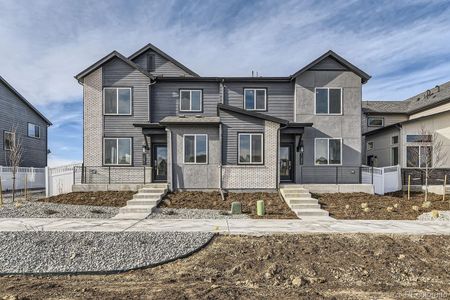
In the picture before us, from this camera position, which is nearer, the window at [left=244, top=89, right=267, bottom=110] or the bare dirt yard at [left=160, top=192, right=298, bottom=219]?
the bare dirt yard at [left=160, top=192, right=298, bottom=219]

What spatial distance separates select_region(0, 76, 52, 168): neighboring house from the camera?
21.4 meters

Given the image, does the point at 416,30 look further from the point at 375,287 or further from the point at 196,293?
the point at 196,293

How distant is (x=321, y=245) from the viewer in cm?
671

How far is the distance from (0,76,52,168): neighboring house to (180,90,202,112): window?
1216cm

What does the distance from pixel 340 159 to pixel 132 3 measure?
42.3 ft

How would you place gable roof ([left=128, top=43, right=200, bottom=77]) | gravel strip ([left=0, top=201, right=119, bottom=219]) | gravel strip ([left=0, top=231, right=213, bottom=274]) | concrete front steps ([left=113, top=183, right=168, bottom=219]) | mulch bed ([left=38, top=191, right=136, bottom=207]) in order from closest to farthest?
gravel strip ([left=0, top=231, right=213, bottom=274])
gravel strip ([left=0, top=201, right=119, bottom=219])
concrete front steps ([left=113, top=183, right=168, bottom=219])
mulch bed ([left=38, top=191, right=136, bottom=207])
gable roof ([left=128, top=43, right=200, bottom=77])

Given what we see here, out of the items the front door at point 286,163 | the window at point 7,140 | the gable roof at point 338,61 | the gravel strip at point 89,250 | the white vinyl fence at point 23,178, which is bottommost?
the gravel strip at point 89,250

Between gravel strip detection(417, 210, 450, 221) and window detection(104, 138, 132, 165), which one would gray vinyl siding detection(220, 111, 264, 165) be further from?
gravel strip detection(417, 210, 450, 221)

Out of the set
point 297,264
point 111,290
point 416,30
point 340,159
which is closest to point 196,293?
point 111,290

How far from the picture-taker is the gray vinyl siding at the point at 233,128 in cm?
1443

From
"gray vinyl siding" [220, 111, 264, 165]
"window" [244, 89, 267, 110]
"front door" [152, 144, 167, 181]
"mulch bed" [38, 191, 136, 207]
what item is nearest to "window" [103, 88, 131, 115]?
"front door" [152, 144, 167, 181]

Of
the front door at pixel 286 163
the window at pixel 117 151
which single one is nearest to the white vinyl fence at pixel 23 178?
the window at pixel 117 151

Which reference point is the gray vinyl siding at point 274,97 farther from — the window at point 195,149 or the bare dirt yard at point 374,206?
the bare dirt yard at point 374,206

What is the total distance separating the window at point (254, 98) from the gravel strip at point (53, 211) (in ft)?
30.3
